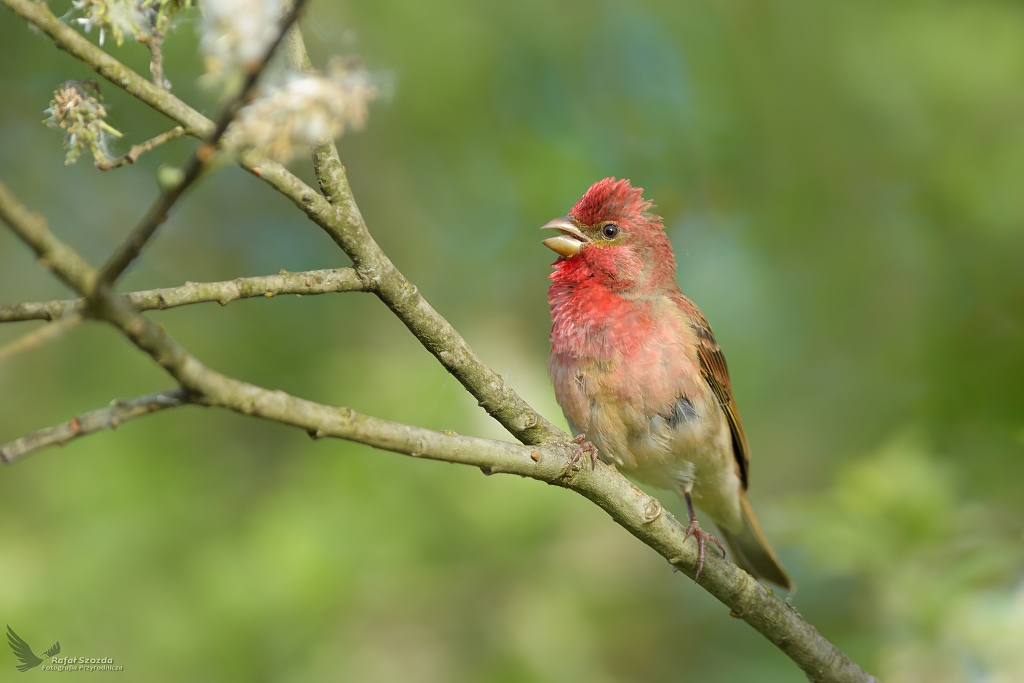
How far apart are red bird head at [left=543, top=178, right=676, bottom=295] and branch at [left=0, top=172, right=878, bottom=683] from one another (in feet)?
5.70

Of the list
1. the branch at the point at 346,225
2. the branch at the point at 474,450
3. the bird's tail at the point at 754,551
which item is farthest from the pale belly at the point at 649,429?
the branch at the point at 346,225

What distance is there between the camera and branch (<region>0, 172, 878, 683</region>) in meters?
1.69

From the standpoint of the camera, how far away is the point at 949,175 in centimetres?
683

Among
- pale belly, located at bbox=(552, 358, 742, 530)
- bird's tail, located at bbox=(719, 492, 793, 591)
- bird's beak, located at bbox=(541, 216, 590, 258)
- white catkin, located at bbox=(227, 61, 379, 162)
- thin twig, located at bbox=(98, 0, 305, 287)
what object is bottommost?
thin twig, located at bbox=(98, 0, 305, 287)

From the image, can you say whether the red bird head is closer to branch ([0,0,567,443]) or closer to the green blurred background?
the green blurred background

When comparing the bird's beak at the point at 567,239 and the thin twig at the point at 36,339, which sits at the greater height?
the bird's beak at the point at 567,239

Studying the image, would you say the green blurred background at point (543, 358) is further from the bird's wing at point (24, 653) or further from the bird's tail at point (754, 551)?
the bird's tail at point (754, 551)

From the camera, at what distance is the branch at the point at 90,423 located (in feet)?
5.73

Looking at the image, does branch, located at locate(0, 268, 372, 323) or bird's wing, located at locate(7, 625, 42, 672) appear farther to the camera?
bird's wing, located at locate(7, 625, 42, 672)

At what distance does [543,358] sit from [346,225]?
209 inches

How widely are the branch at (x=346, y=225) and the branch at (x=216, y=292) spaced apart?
Result: 0.09 metres

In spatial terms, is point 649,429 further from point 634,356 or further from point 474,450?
point 474,450

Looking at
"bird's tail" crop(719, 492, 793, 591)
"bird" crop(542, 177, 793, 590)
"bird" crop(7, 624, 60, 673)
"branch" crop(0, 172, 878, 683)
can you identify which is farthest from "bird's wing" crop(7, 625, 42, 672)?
"bird's tail" crop(719, 492, 793, 591)

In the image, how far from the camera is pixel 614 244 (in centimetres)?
511
